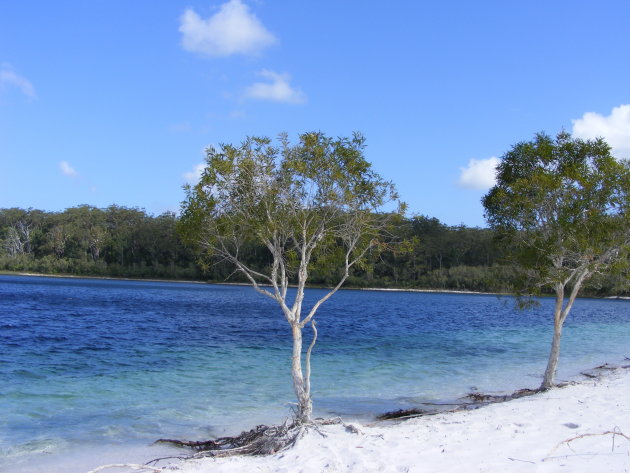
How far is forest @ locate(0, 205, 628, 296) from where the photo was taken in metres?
124

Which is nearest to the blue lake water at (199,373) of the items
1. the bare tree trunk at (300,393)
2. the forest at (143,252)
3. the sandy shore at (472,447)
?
the bare tree trunk at (300,393)

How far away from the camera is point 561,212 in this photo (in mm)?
15094

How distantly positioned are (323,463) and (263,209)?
18.5 ft

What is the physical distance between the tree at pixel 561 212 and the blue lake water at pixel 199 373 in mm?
4818

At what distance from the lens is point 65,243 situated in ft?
441

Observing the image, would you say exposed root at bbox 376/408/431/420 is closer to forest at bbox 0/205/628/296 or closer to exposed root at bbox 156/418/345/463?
exposed root at bbox 156/418/345/463

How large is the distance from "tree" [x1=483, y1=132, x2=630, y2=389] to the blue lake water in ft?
15.8

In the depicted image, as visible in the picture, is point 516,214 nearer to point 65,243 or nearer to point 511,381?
point 511,381

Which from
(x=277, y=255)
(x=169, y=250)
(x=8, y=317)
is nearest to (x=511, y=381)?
(x=277, y=255)

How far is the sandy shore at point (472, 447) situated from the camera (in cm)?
792

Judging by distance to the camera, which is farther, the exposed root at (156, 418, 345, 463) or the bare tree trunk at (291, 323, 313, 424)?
the bare tree trunk at (291, 323, 313, 424)

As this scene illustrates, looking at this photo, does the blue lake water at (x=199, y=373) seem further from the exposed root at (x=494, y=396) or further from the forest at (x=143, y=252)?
the forest at (x=143, y=252)

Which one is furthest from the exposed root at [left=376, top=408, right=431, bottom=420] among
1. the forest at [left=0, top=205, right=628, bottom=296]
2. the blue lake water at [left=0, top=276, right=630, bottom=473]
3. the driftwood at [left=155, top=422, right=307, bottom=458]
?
the forest at [left=0, top=205, right=628, bottom=296]

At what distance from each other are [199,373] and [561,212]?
44.5ft
